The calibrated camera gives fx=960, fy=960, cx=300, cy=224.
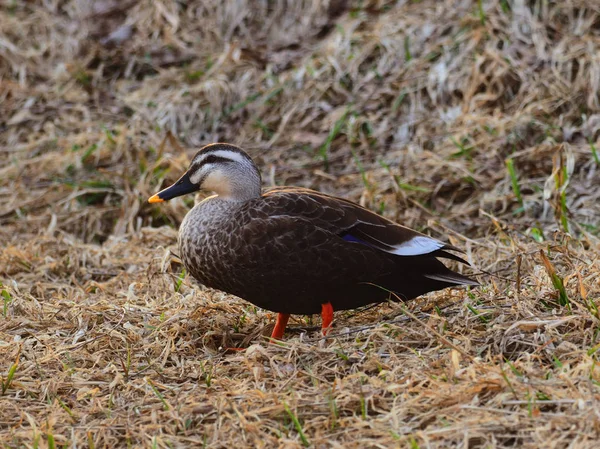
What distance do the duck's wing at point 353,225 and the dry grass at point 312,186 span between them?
271mm

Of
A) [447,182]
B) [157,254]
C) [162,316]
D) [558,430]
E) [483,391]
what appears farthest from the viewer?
[447,182]

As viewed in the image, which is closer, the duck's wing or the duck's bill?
the duck's wing

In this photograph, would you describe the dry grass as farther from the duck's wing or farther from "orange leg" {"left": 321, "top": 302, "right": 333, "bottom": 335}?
the duck's wing

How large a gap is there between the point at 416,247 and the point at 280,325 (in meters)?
0.68

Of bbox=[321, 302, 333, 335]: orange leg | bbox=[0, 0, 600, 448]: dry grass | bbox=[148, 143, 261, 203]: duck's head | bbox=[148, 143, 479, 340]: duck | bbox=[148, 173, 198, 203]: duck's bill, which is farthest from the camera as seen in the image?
bbox=[148, 173, 198, 203]: duck's bill

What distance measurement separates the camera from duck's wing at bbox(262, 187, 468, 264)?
398 cm

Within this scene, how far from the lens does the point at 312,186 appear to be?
261 inches

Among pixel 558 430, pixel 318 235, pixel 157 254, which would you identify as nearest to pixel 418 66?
pixel 157 254

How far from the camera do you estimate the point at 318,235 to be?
392 centimetres

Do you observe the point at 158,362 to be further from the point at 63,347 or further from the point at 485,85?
the point at 485,85

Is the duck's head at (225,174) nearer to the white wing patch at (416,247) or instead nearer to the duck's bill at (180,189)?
the duck's bill at (180,189)

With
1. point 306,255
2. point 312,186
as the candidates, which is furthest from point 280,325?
point 312,186

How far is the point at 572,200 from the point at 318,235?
2.52 m

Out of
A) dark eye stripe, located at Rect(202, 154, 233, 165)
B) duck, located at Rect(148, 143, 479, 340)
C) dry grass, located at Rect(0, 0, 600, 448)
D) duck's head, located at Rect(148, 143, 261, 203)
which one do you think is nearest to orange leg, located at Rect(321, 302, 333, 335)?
duck, located at Rect(148, 143, 479, 340)
